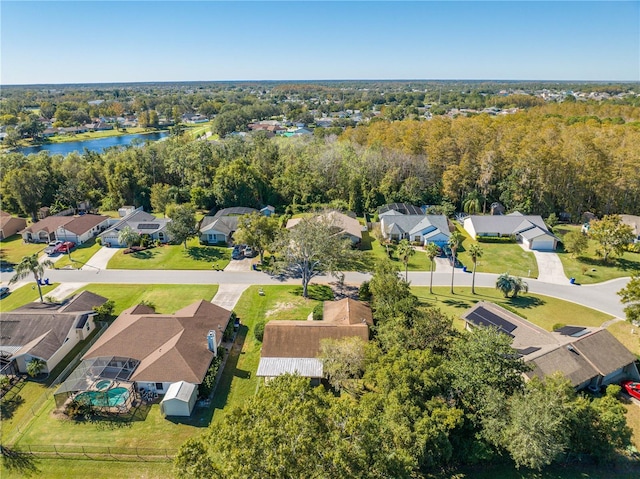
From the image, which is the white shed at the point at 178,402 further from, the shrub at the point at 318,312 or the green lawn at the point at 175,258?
the green lawn at the point at 175,258

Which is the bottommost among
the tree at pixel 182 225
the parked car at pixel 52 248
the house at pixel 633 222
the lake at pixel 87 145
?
the parked car at pixel 52 248

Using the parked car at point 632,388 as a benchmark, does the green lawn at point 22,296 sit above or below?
A: above

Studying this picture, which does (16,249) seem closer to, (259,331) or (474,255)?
(259,331)

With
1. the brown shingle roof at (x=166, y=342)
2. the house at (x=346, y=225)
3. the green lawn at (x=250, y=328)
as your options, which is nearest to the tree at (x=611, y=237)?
the house at (x=346, y=225)

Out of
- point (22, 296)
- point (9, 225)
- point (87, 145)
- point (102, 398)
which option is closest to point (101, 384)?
point (102, 398)

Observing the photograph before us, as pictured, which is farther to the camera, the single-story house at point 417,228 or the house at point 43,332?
the single-story house at point 417,228

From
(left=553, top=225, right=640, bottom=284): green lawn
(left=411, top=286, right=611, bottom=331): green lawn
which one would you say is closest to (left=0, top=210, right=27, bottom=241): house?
(left=411, top=286, right=611, bottom=331): green lawn

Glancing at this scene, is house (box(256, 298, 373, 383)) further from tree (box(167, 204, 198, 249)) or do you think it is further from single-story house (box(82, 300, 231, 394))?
tree (box(167, 204, 198, 249))
